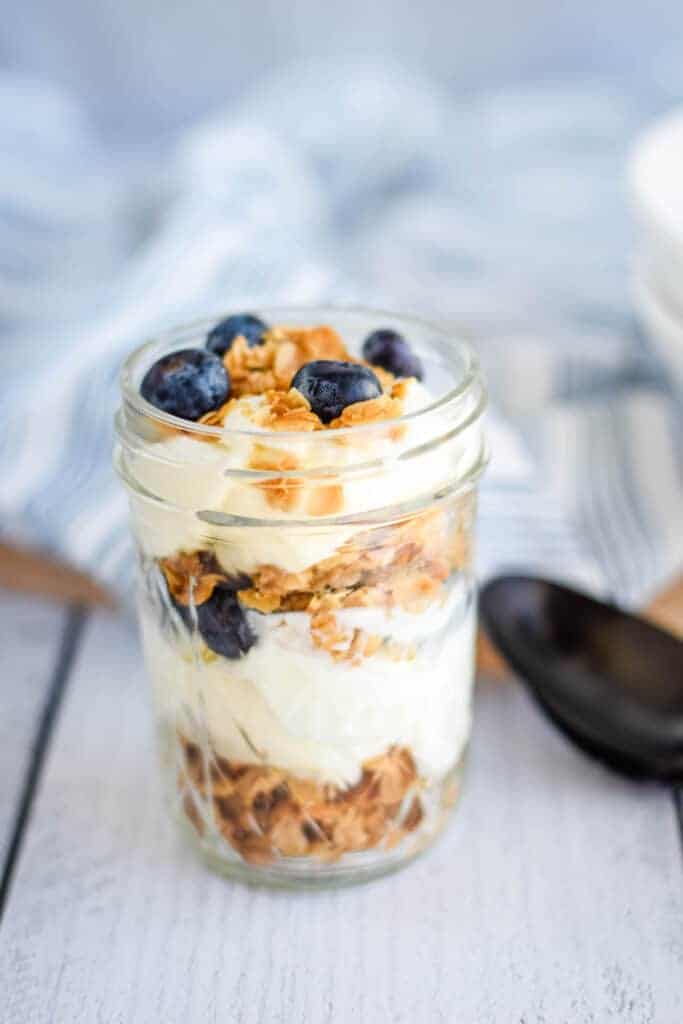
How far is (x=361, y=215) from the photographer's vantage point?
1.65 metres

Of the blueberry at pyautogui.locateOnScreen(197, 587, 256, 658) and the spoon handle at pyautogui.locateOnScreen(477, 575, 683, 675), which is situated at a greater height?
the blueberry at pyautogui.locateOnScreen(197, 587, 256, 658)

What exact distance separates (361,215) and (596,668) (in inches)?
36.5

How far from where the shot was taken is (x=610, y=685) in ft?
2.85

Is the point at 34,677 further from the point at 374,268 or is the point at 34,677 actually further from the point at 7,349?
the point at 374,268

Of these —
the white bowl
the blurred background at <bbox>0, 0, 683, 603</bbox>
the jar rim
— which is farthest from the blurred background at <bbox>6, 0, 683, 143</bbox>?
the jar rim

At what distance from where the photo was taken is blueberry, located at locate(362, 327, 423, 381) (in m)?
0.75

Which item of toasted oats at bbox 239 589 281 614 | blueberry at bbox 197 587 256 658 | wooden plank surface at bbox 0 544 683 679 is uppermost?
toasted oats at bbox 239 589 281 614

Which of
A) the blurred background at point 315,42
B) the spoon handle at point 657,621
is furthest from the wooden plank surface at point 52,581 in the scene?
the blurred background at point 315,42

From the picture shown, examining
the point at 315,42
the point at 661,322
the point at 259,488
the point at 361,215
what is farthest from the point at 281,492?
the point at 315,42

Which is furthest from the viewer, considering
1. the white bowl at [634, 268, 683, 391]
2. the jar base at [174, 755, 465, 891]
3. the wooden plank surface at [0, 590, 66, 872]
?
the white bowl at [634, 268, 683, 391]

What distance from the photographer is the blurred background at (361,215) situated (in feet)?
3.56

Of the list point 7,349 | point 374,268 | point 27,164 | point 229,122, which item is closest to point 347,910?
point 7,349

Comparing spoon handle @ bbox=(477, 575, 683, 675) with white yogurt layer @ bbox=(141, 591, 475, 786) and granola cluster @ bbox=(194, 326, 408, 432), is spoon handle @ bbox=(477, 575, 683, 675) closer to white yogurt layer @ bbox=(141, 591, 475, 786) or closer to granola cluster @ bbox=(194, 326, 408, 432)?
white yogurt layer @ bbox=(141, 591, 475, 786)

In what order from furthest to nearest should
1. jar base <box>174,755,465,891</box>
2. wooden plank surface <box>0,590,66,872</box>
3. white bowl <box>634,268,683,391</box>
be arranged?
1. white bowl <box>634,268,683,391</box>
2. wooden plank surface <box>0,590,66,872</box>
3. jar base <box>174,755,465,891</box>
